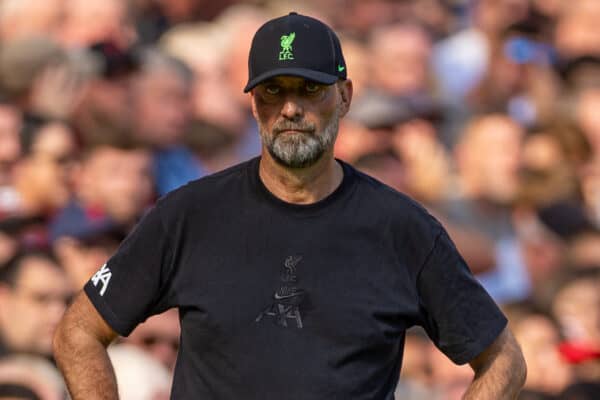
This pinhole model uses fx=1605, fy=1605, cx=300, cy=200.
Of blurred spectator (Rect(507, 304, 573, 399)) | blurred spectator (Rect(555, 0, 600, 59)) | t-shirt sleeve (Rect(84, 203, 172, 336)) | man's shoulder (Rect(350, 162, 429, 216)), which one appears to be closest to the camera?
t-shirt sleeve (Rect(84, 203, 172, 336))

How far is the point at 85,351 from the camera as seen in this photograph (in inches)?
187

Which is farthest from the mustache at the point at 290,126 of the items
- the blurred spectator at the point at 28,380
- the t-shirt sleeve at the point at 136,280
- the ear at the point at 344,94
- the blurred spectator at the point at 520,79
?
the blurred spectator at the point at 520,79

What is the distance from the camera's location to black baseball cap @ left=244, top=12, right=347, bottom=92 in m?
4.62

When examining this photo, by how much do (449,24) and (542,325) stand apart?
377 centimetres

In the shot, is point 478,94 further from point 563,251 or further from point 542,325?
point 542,325

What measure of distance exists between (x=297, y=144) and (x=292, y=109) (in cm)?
11

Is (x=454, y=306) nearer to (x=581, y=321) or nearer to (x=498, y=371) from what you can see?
(x=498, y=371)

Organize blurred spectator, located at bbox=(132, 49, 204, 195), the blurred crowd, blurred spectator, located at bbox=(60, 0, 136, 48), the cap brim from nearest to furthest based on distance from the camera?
1. the cap brim
2. the blurred crowd
3. blurred spectator, located at bbox=(132, 49, 204, 195)
4. blurred spectator, located at bbox=(60, 0, 136, 48)

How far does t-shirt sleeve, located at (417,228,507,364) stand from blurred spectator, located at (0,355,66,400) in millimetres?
2616

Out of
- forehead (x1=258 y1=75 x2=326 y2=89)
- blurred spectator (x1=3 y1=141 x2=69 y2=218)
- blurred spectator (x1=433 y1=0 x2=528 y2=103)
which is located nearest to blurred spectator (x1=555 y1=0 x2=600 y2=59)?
blurred spectator (x1=433 y1=0 x2=528 y2=103)

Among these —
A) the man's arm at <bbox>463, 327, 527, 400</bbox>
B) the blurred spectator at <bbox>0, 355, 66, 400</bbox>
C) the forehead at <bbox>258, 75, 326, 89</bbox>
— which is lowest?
the blurred spectator at <bbox>0, 355, 66, 400</bbox>

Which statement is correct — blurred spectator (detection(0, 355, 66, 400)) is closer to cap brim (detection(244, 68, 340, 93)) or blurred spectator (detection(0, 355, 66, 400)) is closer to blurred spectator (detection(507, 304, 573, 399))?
blurred spectator (detection(507, 304, 573, 399))

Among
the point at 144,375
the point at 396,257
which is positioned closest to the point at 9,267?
the point at 144,375

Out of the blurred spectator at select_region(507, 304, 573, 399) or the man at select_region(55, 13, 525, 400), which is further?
the blurred spectator at select_region(507, 304, 573, 399)
